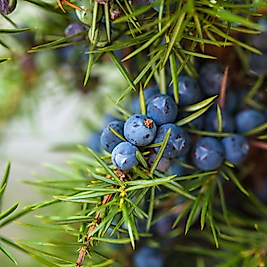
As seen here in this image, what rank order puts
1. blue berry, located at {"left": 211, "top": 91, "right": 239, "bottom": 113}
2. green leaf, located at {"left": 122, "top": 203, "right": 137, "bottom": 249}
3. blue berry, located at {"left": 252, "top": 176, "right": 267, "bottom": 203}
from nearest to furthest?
green leaf, located at {"left": 122, "top": 203, "right": 137, "bottom": 249} → blue berry, located at {"left": 211, "top": 91, "right": 239, "bottom": 113} → blue berry, located at {"left": 252, "top": 176, "right": 267, "bottom": 203}

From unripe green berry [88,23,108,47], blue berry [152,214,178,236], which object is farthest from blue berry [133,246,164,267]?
unripe green berry [88,23,108,47]

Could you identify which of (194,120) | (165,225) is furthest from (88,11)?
(165,225)

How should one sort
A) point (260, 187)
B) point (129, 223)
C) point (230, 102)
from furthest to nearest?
point (260, 187) < point (230, 102) < point (129, 223)

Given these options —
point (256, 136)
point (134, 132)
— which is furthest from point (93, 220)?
point (256, 136)

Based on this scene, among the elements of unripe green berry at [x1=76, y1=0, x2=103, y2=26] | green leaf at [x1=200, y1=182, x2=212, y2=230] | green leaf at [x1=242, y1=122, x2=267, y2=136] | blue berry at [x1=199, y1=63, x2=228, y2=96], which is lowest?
green leaf at [x1=200, y1=182, x2=212, y2=230]

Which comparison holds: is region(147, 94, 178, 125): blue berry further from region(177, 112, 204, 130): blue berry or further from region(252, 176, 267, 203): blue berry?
region(252, 176, 267, 203): blue berry

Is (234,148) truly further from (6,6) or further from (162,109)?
(6,6)
